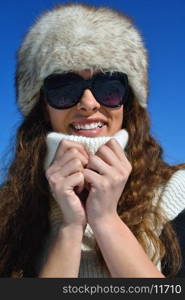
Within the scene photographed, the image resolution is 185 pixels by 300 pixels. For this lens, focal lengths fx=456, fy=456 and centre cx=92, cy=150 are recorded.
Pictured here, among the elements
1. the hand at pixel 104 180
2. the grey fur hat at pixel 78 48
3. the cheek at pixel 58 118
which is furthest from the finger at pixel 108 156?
the grey fur hat at pixel 78 48

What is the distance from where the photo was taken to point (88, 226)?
283 centimetres

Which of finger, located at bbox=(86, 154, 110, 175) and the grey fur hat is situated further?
the grey fur hat

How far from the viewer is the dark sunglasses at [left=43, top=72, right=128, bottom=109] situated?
9.11 ft

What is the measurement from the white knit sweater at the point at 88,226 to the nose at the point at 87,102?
26.7 inches

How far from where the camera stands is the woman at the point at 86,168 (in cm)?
239

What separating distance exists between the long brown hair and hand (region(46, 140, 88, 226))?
0.47 metres

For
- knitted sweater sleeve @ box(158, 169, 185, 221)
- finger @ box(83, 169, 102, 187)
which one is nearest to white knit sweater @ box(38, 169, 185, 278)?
knitted sweater sleeve @ box(158, 169, 185, 221)

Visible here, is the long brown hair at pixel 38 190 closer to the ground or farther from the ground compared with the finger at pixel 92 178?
closer to the ground

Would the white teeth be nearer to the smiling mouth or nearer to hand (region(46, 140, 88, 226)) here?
the smiling mouth

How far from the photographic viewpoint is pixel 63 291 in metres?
2.37
